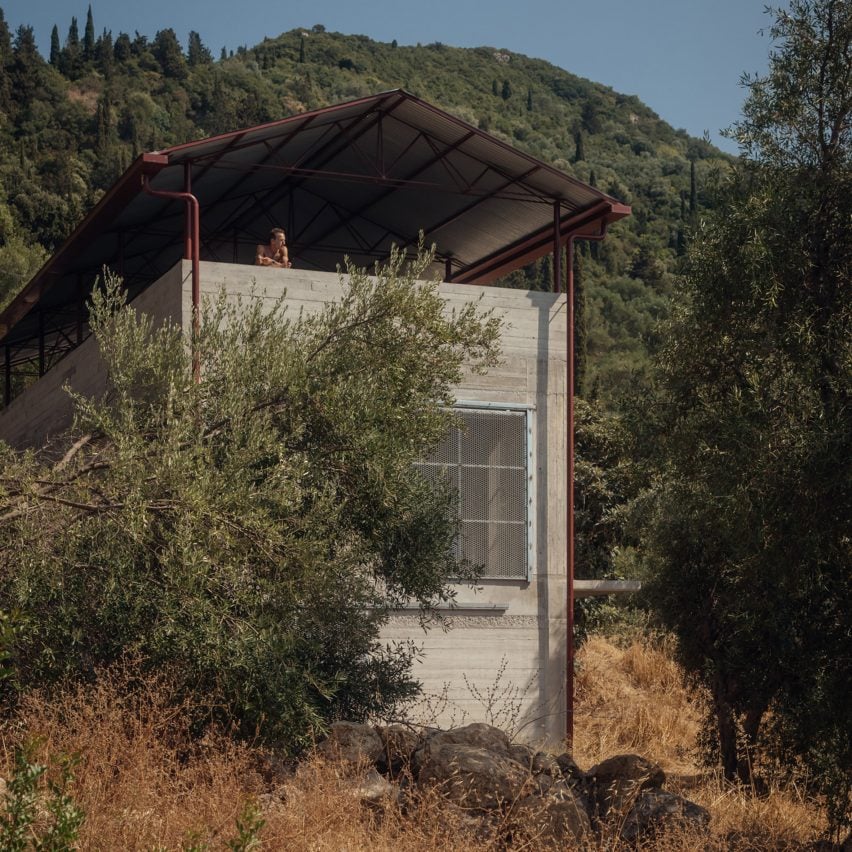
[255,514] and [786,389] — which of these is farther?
[786,389]

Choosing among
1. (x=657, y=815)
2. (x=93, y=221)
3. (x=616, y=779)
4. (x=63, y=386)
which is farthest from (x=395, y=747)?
(x=93, y=221)

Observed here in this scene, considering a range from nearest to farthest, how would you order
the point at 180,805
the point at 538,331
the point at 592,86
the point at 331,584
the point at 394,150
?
1. the point at 180,805
2. the point at 331,584
3. the point at 538,331
4. the point at 394,150
5. the point at 592,86

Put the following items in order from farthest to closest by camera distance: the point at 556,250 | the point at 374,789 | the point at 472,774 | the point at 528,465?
the point at 556,250 < the point at 528,465 < the point at 472,774 < the point at 374,789

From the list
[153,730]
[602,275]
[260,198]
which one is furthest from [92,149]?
[153,730]

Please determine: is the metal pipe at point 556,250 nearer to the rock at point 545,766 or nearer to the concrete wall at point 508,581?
the concrete wall at point 508,581

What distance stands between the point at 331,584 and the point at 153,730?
114 inches

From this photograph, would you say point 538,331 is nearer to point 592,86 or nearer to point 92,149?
point 92,149

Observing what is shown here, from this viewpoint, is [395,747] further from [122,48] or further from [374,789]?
[122,48]

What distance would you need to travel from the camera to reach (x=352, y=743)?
13.1 m

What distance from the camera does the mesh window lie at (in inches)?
681

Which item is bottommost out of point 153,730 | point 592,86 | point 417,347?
point 153,730

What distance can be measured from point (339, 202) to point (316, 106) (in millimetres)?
75796

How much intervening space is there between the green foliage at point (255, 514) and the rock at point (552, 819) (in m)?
2.15

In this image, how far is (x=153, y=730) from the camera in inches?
437
